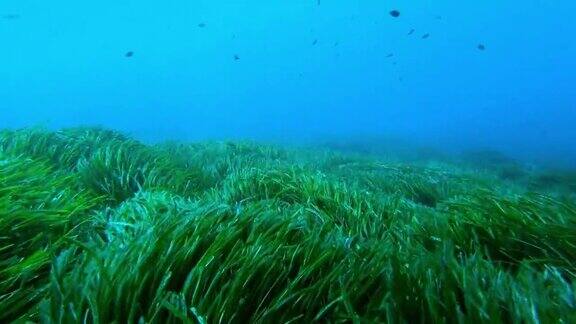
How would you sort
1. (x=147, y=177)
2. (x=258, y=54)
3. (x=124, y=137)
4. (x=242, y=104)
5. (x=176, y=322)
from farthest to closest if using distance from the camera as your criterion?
(x=258, y=54) < (x=242, y=104) < (x=124, y=137) < (x=147, y=177) < (x=176, y=322)

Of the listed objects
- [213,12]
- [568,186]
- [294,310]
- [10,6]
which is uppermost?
[213,12]

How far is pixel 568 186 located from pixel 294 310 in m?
11.1

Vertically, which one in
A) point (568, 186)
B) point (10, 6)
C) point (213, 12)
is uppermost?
point (213, 12)

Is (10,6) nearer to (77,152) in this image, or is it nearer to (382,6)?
(77,152)

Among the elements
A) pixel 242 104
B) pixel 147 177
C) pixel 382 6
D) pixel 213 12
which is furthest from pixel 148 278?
pixel 382 6

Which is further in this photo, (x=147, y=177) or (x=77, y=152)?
(x=77, y=152)

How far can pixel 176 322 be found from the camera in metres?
1.73

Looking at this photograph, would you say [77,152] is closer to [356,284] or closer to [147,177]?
[147,177]

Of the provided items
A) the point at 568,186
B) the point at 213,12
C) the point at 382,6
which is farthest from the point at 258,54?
the point at 568,186

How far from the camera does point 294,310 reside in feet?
6.48

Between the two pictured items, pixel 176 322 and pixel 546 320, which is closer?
pixel 546 320

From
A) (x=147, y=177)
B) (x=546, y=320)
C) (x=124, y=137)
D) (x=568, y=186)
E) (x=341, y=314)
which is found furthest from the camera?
(x=568, y=186)

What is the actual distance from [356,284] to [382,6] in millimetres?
213322

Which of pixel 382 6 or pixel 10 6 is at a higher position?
pixel 382 6
